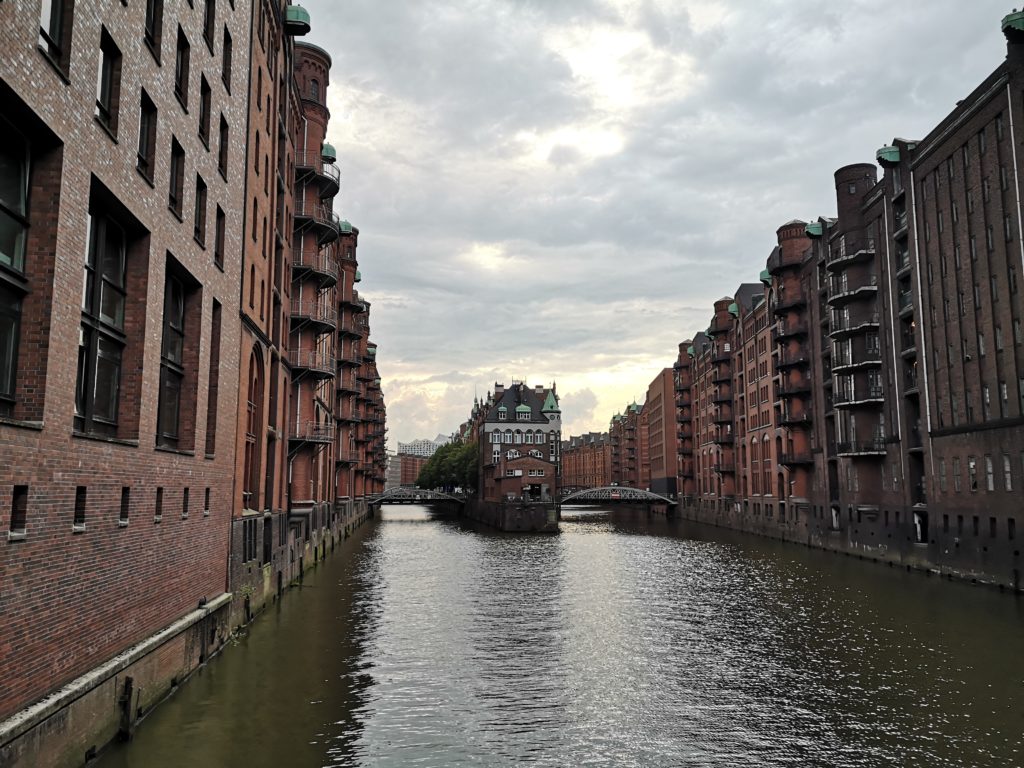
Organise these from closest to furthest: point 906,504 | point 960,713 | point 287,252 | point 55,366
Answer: point 55,366 < point 960,713 < point 287,252 < point 906,504

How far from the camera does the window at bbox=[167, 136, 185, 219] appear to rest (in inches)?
736

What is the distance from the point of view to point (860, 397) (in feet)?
167

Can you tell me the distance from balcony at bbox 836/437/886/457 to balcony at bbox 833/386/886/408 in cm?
232

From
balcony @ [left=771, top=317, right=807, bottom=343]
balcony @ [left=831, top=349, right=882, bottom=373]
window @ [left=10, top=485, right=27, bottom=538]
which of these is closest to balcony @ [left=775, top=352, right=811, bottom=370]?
balcony @ [left=771, top=317, right=807, bottom=343]

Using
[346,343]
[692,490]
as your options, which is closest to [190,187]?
[346,343]

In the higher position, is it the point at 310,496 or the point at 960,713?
the point at 310,496

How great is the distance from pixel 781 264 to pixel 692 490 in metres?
49.3

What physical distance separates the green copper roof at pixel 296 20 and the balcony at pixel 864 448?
128 ft

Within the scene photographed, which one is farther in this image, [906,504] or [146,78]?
[906,504]

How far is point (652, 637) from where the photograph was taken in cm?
2700

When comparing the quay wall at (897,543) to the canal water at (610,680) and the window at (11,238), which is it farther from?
the window at (11,238)

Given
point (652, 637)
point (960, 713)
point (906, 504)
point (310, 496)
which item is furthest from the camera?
point (906, 504)

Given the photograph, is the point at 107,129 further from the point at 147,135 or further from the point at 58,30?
the point at 147,135

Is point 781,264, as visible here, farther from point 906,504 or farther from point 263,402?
point 263,402
